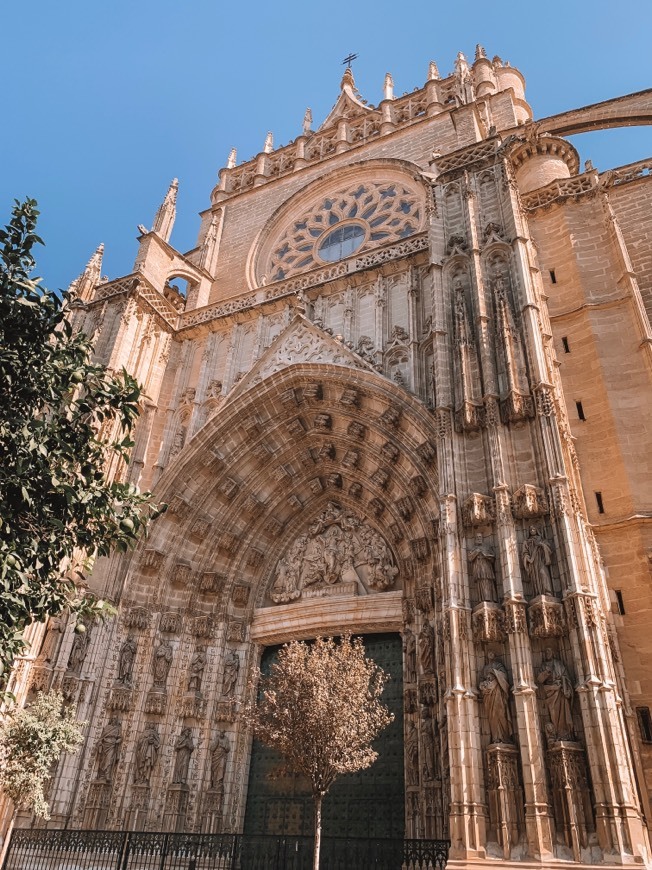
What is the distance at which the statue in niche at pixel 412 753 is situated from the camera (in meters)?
9.70

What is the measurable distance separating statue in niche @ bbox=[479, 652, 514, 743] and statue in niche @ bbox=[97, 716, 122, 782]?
21.7ft

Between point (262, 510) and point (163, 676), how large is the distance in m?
3.62

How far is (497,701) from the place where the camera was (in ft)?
24.2

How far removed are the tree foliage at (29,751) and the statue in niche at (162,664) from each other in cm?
242

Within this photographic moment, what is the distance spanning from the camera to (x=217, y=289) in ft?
61.7

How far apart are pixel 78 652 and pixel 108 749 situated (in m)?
1.63

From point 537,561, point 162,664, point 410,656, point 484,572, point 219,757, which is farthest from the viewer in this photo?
point 162,664

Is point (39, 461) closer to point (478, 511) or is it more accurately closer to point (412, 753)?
point (478, 511)

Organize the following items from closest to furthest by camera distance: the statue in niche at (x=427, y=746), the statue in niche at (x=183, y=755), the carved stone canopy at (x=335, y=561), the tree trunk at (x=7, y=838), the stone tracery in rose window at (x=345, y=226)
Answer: the statue in niche at (x=427, y=746) → the tree trunk at (x=7, y=838) → the statue in niche at (x=183, y=755) → the carved stone canopy at (x=335, y=561) → the stone tracery in rose window at (x=345, y=226)

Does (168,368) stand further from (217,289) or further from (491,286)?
(491,286)

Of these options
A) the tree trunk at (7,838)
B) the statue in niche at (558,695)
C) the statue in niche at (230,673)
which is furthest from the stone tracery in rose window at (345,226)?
the tree trunk at (7,838)

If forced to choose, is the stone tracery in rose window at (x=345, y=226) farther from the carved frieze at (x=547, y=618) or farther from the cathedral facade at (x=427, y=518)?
the carved frieze at (x=547, y=618)

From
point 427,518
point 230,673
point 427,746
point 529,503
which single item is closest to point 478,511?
point 529,503

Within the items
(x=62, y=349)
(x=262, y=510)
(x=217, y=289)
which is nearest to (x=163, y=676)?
(x=262, y=510)
